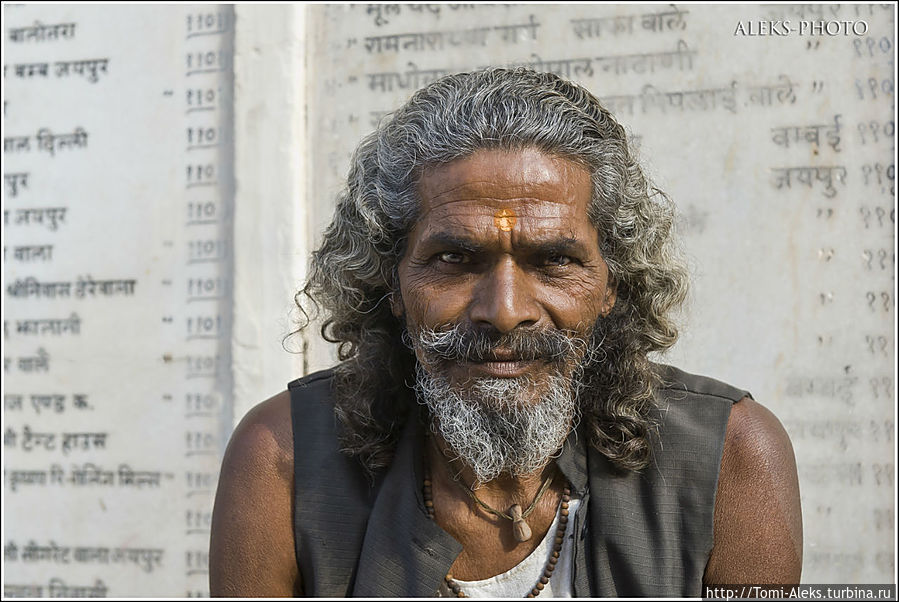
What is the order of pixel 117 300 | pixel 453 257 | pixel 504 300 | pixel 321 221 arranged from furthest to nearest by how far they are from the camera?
pixel 117 300, pixel 321 221, pixel 453 257, pixel 504 300

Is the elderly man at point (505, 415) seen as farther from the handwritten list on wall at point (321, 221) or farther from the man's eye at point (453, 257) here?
the handwritten list on wall at point (321, 221)

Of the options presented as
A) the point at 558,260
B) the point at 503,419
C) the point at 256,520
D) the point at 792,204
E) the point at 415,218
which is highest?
the point at 792,204

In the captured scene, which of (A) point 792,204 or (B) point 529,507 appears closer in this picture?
(B) point 529,507

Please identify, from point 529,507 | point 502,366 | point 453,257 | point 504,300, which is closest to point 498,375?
point 502,366

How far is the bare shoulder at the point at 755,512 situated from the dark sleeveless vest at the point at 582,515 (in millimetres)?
43

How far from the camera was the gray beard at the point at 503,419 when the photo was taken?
6.28 ft

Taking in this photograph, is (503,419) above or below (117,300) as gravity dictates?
below

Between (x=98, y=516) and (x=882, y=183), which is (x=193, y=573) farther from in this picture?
(x=882, y=183)

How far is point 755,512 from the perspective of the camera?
77.5 inches

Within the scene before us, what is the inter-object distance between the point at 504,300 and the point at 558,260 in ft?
0.67

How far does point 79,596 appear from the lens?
3.48 metres

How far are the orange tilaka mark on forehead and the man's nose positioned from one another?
0.08 metres

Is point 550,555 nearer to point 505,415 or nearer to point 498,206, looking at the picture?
point 505,415
